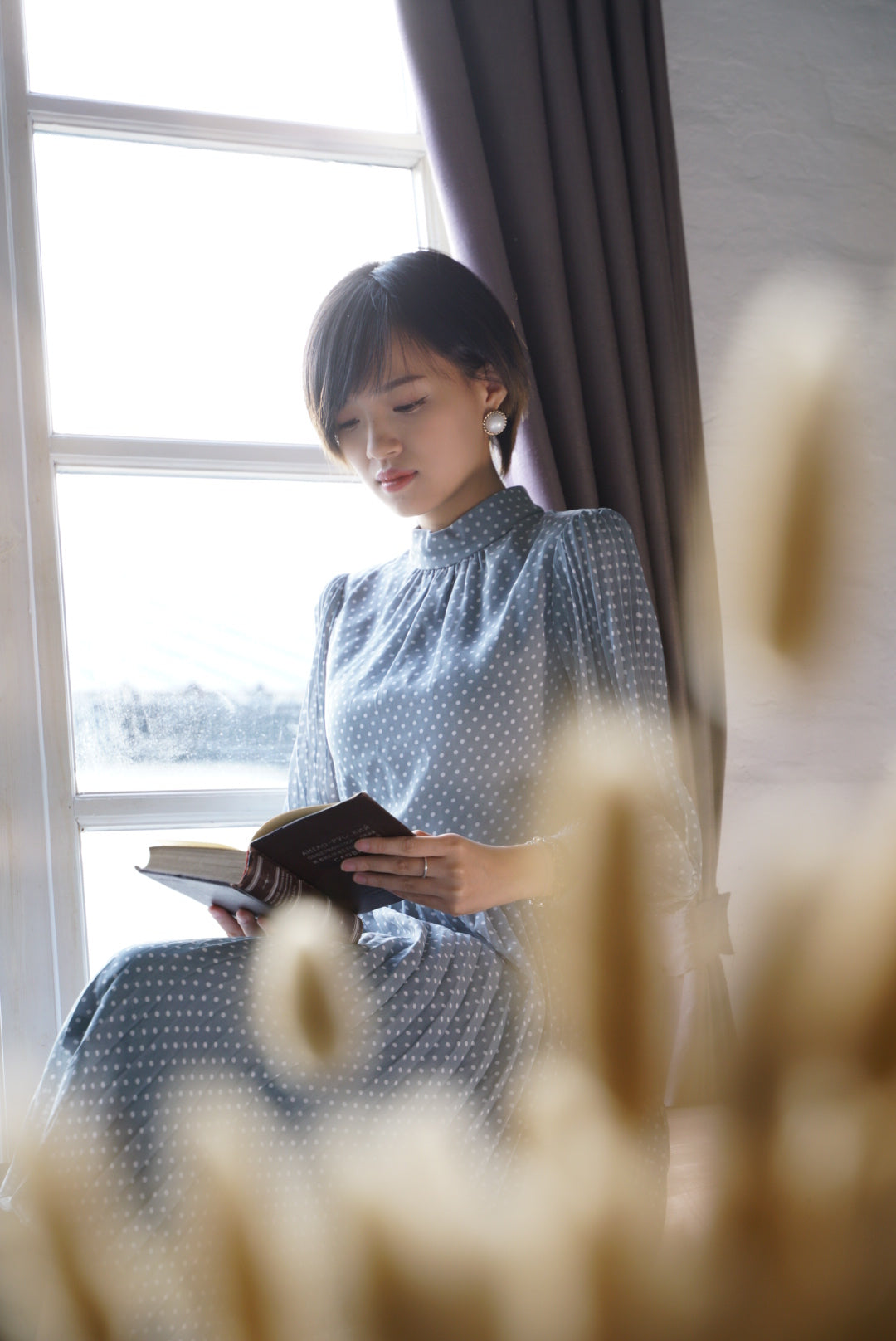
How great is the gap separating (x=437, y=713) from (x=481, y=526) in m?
0.27

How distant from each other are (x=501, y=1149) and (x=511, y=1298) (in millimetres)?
705

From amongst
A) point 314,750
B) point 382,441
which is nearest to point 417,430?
point 382,441

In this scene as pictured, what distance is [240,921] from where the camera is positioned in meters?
1.04

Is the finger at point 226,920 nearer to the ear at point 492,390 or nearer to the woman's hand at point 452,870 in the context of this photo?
the woman's hand at point 452,870

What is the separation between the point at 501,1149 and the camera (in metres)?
0.81

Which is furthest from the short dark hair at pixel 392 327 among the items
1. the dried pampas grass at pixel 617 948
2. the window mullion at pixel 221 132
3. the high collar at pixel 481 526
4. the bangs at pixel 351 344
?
the dried pampas grass at pixel 617 948

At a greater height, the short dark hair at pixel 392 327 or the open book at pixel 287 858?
the short dark hair at pixel 392 327

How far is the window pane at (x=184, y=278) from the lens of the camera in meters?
1.72

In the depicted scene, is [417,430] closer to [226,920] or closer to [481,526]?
[481,526]

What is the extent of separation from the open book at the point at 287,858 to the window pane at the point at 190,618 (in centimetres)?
79

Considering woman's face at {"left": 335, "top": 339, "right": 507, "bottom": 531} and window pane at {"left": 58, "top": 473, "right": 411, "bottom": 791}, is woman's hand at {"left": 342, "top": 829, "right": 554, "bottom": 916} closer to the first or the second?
woman's face at {"left": 335, "top": 339, "right": 507, "bottom": 531}

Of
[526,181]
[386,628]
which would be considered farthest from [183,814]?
[526,181]

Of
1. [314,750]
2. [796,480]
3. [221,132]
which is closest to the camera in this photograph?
[796,480]

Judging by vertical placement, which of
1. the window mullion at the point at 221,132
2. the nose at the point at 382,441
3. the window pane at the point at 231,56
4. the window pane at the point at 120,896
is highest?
the window pane at the point at 231,56
